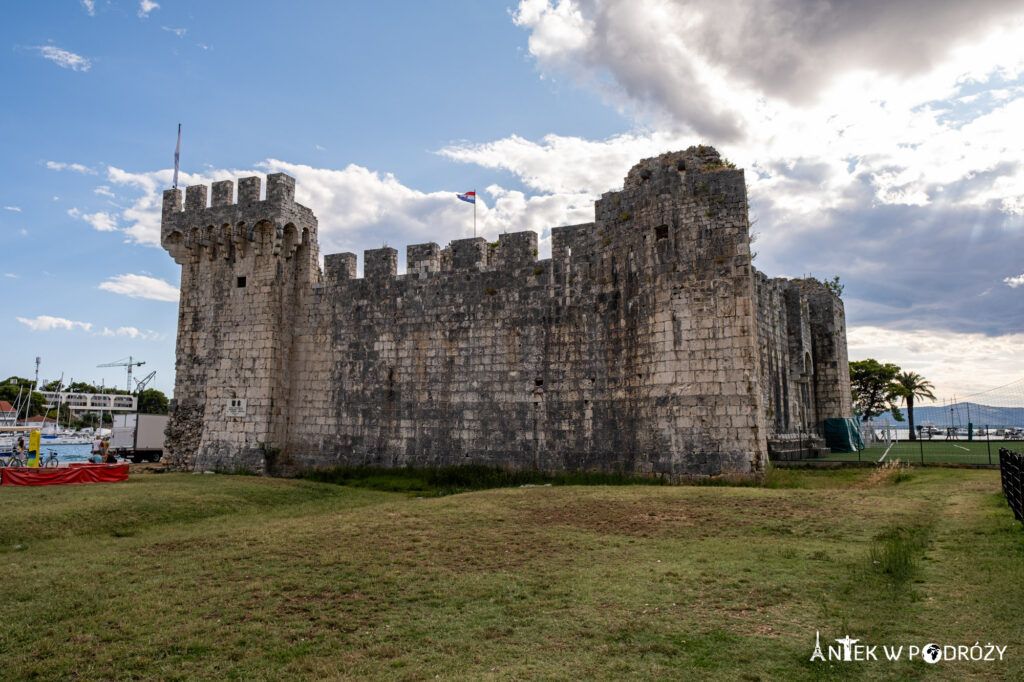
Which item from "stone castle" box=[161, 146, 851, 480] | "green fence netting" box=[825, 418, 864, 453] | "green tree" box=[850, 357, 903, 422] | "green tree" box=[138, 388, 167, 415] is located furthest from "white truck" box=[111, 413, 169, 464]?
"green tree" box=[138, 388, 167, 415]

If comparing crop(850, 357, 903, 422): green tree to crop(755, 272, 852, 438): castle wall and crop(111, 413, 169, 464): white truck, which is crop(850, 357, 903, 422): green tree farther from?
crop(111, 413, 169, 464): white truck

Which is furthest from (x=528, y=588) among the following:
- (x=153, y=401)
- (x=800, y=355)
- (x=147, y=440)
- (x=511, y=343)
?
(x=153, y=401)

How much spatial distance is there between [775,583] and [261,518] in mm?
9930

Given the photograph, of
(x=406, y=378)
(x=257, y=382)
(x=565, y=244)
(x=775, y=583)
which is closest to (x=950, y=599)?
(x=775, y=583)

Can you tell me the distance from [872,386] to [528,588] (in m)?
47.3

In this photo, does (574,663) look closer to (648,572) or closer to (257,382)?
(648,572)

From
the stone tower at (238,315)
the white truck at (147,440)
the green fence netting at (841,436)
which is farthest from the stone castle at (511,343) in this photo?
the white truck at (147,440)

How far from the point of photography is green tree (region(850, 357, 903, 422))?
4606 cm

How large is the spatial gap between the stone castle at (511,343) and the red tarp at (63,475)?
319 centimetres

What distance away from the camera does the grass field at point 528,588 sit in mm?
5348

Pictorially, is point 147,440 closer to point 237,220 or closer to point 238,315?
point 238,315

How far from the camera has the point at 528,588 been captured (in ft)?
23.9

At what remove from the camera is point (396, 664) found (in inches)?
211

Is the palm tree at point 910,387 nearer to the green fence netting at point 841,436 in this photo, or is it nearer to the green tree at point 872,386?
the green tree at point 872,386
